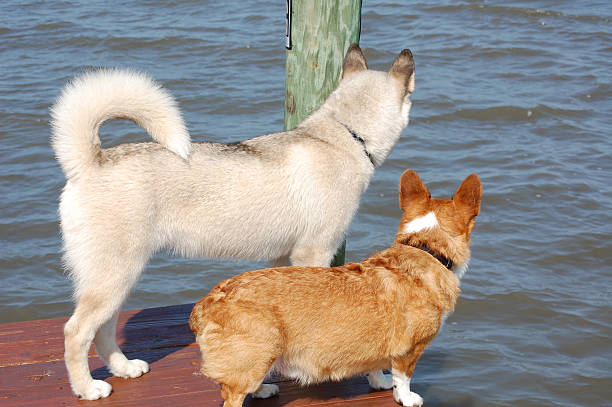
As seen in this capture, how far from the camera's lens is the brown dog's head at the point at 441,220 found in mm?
3777

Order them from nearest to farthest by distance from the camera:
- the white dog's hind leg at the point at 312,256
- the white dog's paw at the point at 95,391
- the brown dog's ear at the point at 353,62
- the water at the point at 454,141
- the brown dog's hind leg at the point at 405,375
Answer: the brown dog's hind leg at the point at 405,375 → the white dog's paw at the point at 95,391 → the white dog's hind leg at the point at 312,256 → the brown dog's ear at the point at 353,62 → the water at the point at 454,141

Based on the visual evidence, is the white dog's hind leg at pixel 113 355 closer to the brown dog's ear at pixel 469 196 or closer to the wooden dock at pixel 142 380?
the wooden dock at pixel 142 380

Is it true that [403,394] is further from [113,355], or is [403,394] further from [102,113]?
[102,113]

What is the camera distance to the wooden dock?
158 inches

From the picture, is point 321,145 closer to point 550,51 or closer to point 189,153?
point 189,153

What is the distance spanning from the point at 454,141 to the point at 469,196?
21.1 feet

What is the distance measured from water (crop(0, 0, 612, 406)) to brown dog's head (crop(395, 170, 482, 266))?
2281 millimetres

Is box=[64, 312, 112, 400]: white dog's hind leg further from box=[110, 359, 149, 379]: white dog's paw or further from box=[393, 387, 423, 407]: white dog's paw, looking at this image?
box=[393, 387, 423, 407]: white dog's paw

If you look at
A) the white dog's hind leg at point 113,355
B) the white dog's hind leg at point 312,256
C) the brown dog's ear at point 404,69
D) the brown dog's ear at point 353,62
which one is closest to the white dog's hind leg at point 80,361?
the white dog's hind leg at point 113,355

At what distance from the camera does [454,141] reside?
10.0 m

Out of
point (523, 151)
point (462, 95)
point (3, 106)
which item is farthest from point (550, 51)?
point (3, 106)

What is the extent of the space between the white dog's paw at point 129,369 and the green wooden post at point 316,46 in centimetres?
198

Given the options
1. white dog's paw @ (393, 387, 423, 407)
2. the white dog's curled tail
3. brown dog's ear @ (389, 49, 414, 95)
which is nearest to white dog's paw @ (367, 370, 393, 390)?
white dog's paw @ (393, 387, 423, 407)

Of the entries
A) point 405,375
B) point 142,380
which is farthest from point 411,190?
point 142,380
